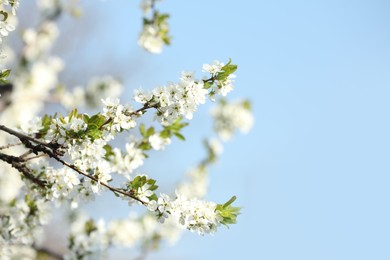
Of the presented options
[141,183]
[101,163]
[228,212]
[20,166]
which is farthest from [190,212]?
[20,166]

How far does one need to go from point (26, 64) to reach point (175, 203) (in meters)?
5.92

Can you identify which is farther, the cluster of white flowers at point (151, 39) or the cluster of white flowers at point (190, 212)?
the cluster of white flowers at point (151, 39)

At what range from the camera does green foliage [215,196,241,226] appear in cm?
259

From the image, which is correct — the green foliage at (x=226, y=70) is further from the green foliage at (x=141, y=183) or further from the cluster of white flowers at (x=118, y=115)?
the green foliage at (x=141, y=183)

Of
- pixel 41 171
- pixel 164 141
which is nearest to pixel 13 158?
pixel 41 171

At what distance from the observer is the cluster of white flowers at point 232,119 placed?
27.6ft

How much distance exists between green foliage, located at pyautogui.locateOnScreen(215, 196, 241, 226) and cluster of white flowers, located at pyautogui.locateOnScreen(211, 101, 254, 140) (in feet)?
18.9

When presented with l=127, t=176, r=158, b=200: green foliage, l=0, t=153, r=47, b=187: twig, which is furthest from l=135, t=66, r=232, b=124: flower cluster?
l=0, t=153, r=47, b=187: twig

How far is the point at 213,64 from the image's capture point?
8.71 ft

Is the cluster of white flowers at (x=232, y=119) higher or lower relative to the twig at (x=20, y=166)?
higher

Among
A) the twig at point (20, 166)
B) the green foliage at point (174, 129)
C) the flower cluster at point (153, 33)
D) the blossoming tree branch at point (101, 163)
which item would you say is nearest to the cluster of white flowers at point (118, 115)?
the blossoming tree branch at point (101, 163)

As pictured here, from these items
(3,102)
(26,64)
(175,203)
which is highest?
(26,64)

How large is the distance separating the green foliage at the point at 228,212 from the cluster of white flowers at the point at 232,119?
577cm

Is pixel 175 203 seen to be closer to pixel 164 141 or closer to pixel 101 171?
pixel 101 171
